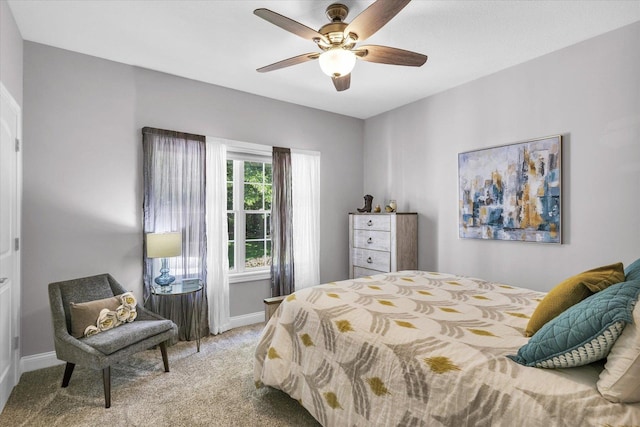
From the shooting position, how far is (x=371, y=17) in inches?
75.9

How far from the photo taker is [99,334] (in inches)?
97.2

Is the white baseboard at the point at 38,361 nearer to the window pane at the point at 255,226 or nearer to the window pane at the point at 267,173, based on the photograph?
the window pane at the point at 255,226

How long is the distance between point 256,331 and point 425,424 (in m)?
2.71

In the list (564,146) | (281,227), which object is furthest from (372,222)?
(564,146)

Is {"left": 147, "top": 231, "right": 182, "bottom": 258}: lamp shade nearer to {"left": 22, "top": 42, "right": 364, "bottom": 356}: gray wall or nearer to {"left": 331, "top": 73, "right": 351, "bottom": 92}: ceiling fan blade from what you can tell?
{"left": 22, "top": 42, "right": 364, "bottom": 356}: gray wall

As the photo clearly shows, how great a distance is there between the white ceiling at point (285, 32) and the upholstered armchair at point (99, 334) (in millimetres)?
2046

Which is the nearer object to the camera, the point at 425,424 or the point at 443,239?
the point at 425,424

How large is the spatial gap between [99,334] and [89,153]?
167 centimetres

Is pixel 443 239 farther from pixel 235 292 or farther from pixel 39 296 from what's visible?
pixel 39 296

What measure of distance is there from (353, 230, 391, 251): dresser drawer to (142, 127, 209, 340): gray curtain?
1993mm

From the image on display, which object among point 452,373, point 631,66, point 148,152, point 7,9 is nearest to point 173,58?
point 148,152

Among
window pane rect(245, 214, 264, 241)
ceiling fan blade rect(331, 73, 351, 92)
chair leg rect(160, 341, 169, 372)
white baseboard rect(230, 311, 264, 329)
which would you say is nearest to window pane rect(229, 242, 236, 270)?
window pane rect(245, 214, 264, 241)

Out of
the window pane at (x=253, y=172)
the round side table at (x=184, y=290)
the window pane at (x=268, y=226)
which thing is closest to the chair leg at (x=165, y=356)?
the round side table at (x=184, y=290)

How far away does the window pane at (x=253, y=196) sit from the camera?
4160 mm
